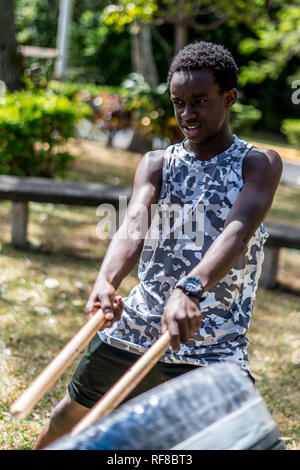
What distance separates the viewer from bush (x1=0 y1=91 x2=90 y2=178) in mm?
7527

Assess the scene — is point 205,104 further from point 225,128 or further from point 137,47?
point 137,47

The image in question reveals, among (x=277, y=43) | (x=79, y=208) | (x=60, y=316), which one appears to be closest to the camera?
(x=60, y=316)

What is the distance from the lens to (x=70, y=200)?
624cm

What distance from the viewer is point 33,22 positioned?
29.1 metres

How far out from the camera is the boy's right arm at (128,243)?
204 cm

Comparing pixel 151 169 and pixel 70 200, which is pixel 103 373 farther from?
pixel 70 200

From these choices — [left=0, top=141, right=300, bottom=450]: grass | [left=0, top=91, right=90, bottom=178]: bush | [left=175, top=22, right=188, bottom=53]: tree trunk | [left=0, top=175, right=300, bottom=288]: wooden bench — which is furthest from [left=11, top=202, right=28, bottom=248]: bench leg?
[left=175, top=22, right=188, bottom=53]: tree trunk

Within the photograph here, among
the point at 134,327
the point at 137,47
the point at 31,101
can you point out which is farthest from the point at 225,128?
the point at 137,47

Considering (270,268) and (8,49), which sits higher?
(8,49)

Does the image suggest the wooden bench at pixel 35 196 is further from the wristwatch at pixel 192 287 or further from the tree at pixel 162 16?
the wristwatch at pixel 192 287

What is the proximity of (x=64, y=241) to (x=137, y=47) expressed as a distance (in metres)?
6.35

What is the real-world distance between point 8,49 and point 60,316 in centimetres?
625

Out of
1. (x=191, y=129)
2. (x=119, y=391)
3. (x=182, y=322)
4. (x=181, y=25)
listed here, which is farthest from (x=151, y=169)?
(x=181, y=25)

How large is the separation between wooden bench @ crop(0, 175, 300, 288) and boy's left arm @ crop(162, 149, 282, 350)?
12.3ft
